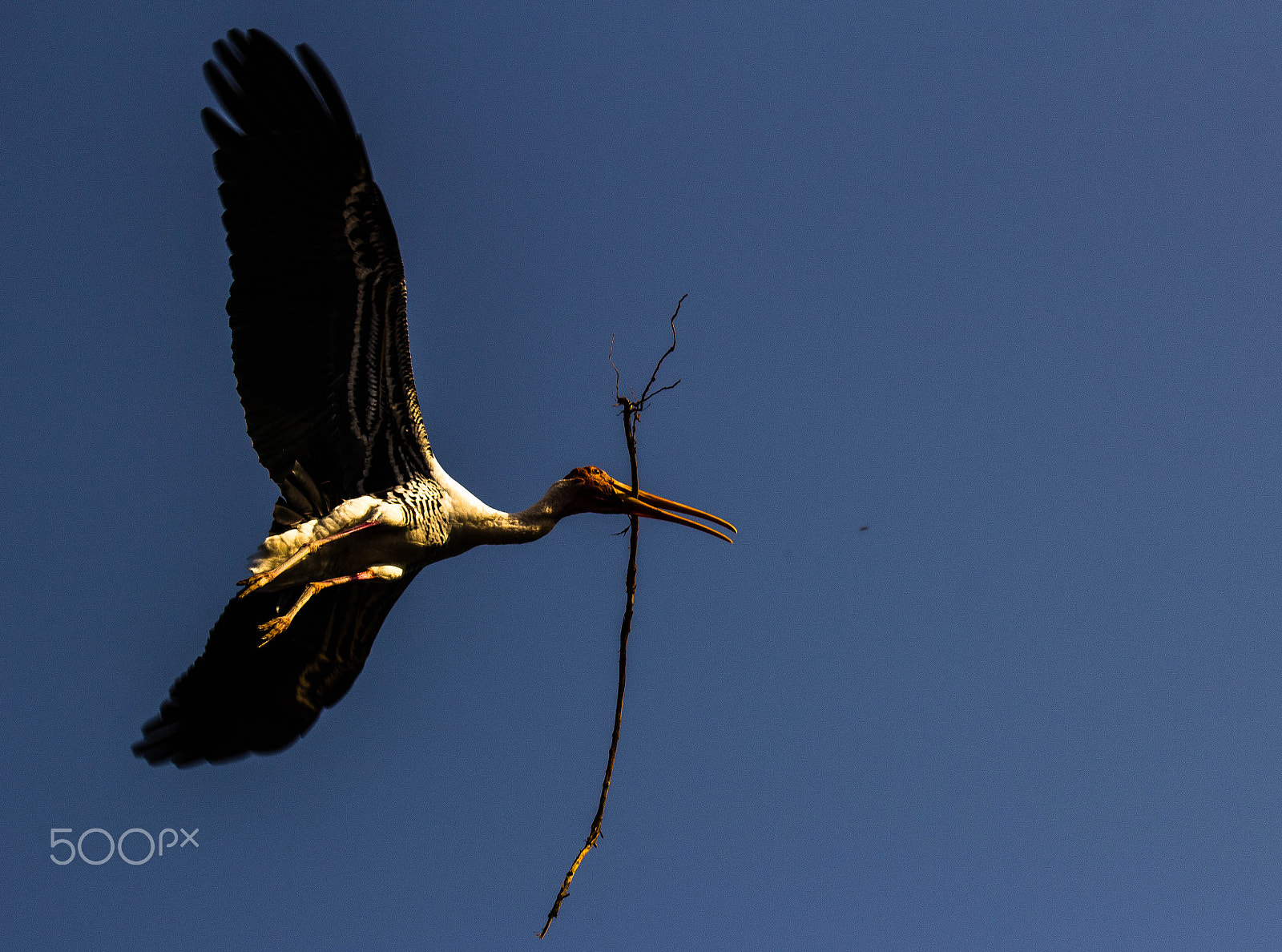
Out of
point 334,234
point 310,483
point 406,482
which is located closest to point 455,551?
point 406,482

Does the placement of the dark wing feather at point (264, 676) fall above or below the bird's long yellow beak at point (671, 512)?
below

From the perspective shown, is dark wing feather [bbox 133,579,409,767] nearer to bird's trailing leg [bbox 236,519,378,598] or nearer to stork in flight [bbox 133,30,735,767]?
stork in flight [bbox 133,30,735,767]

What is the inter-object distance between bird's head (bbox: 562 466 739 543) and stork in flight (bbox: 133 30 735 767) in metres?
0.02

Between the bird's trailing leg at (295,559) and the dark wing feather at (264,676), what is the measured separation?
38.1 inches

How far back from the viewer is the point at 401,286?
8672 mm

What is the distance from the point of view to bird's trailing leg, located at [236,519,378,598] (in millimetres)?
7707

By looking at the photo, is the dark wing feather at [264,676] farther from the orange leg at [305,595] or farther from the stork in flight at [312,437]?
the orange leg at [305,595]

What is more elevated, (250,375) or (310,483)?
(250,375)

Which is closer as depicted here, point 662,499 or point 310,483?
point 310,483

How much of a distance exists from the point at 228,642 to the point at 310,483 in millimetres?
1791

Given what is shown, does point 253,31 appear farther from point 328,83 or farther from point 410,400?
point 410,400

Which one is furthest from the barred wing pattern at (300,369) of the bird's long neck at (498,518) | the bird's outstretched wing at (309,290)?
the bird's long neck at (498,518)

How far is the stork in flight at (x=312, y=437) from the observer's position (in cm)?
834

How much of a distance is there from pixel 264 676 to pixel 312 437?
206 cm
